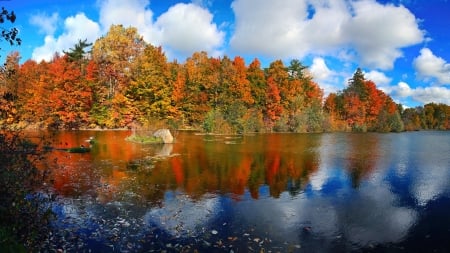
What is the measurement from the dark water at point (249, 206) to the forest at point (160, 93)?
122 feet

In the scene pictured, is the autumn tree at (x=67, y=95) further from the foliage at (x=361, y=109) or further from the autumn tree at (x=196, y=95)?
the foliage at (x=361, y=109)

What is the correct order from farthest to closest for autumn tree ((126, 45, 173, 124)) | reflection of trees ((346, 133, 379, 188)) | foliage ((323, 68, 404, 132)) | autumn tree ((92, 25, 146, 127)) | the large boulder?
foliage ((323, 68, 404, 132)), autumn tree ((92, 25, 146, 127)), autumn tree ((126, 45, 173, 124)), the large boulder, reflection of trees ((346, 133, 379, 188))

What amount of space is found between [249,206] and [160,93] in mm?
55911

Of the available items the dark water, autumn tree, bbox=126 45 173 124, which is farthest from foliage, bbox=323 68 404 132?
the dark water

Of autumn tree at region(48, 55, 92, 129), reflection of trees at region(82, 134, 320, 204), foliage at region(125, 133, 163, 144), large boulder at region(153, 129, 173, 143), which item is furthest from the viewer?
autumn tree at region(48, 55, 92, 129)

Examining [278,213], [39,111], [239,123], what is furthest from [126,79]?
[278,213]

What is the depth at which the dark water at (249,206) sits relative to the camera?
11.0m

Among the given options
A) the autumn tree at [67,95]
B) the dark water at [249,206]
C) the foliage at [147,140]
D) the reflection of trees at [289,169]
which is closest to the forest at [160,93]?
the autumn tree at [67,95]

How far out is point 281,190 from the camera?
1845cm

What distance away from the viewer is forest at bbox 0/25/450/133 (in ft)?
214

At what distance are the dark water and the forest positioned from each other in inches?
1470

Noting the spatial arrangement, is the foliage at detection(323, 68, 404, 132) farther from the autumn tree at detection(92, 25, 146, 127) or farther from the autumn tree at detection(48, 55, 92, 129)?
the autumn tree at detection(48, 55, 92, 129)

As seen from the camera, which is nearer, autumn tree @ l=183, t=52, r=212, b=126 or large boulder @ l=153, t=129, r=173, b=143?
large boulder @ l=153, t=129, r=173, b=143

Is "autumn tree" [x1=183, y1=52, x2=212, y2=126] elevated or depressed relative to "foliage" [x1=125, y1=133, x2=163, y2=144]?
elevated
